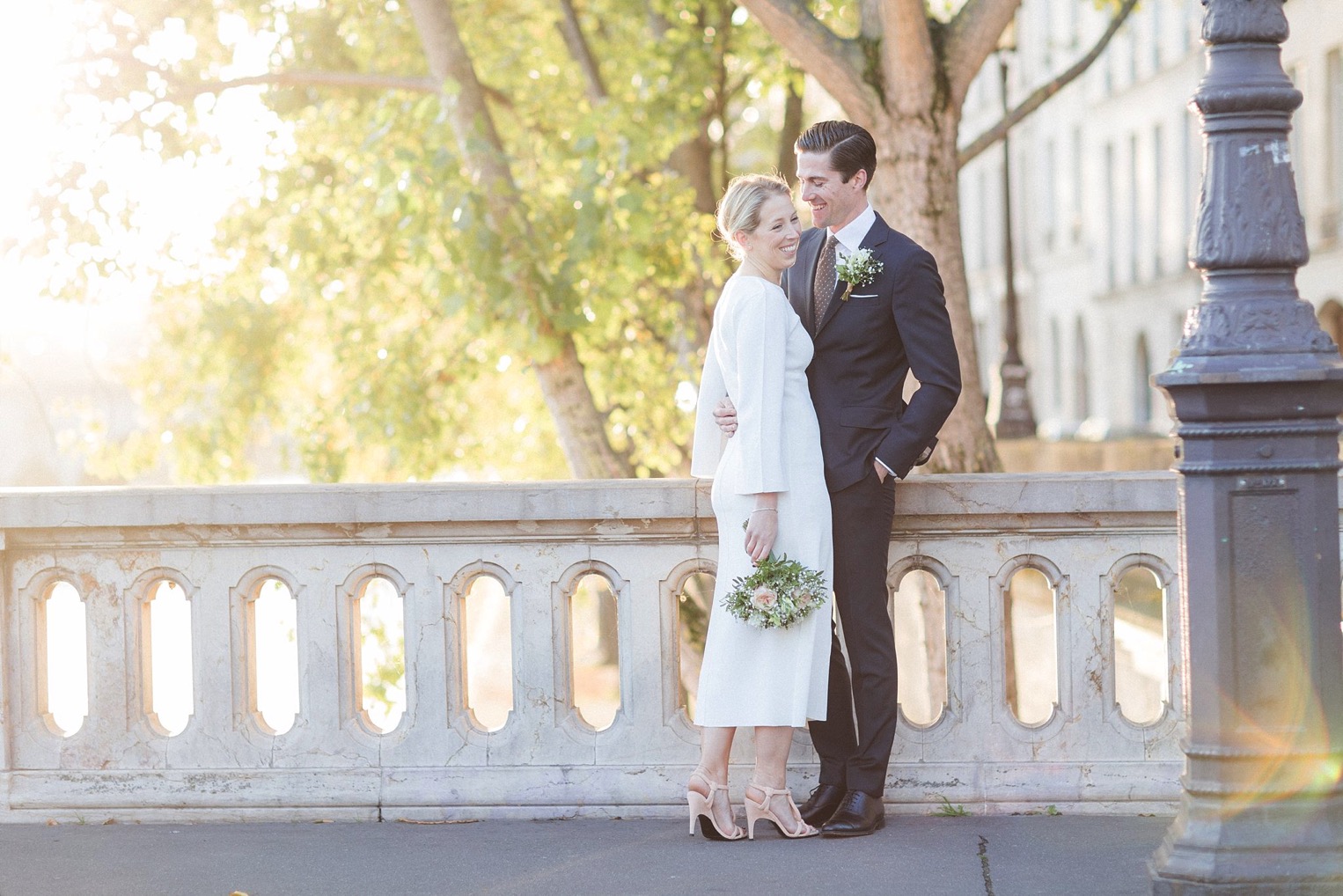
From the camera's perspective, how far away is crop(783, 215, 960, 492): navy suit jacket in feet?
17.6

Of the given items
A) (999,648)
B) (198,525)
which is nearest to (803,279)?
(999,648)

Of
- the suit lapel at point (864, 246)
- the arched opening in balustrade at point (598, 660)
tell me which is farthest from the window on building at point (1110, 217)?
the suit lapel at point (864, 246)

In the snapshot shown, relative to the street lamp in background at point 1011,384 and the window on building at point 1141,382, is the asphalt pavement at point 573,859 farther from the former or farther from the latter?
the window on building at point 1141,382

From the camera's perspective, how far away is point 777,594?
538 centimetres

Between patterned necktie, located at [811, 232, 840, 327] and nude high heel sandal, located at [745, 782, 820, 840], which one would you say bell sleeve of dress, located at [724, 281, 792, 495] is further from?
nude high heel sandal, located at [745, 782, 820, 840]

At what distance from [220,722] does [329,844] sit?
2.40ft

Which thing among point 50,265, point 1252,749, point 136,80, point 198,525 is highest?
point 136,80

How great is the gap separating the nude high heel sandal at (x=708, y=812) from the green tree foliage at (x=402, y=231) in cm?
609

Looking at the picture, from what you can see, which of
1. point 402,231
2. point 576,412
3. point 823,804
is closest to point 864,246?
point 823,804

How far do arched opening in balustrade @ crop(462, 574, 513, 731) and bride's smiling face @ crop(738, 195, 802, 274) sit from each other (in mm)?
22708

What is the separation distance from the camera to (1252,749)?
4281 mm

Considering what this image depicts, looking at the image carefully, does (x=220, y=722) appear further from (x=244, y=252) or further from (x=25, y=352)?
(x=244, y=252)

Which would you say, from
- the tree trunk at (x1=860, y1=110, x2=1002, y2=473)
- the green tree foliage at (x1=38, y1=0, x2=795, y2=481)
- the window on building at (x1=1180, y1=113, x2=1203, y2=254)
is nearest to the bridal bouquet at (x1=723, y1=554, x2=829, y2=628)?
the tree trunk at (x1=860, y1=110, x2=1002, y2=473)

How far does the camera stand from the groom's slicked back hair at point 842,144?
18.0ft
